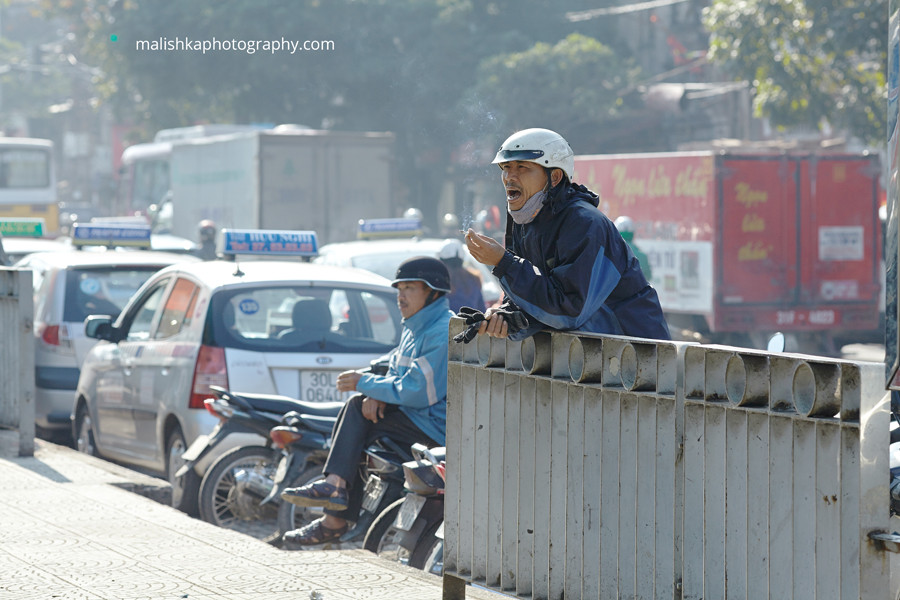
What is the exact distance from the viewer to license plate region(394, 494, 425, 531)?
5617 mm

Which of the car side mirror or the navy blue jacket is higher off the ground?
the navy blue jacket

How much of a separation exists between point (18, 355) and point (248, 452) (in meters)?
2.03

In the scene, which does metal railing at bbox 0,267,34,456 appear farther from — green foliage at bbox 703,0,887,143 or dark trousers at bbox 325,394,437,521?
green foliage at bbox 703,0,887,143

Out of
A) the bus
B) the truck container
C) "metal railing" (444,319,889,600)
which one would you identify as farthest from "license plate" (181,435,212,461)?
the bus

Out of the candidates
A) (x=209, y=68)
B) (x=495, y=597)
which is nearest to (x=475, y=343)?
(x=495, y=597)

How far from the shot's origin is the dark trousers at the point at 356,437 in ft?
20.3

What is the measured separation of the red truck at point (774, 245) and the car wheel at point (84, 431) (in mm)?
9811

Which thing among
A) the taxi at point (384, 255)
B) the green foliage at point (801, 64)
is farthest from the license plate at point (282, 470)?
the green foliage at point (801, 64)

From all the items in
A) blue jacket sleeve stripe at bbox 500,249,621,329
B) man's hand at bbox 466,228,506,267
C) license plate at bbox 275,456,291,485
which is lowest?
license plate at bbox 275,456,291,485

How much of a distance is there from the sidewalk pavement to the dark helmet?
1268mm

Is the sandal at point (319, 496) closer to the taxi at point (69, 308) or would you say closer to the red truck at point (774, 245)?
the taxi at point (69, 308)

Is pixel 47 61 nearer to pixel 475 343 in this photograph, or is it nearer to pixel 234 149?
pixel 234 149

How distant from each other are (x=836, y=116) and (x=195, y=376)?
17.4 m

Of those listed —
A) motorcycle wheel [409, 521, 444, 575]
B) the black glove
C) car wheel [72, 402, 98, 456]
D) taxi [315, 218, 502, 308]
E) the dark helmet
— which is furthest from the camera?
taxi [315, 218, 502, 308]
